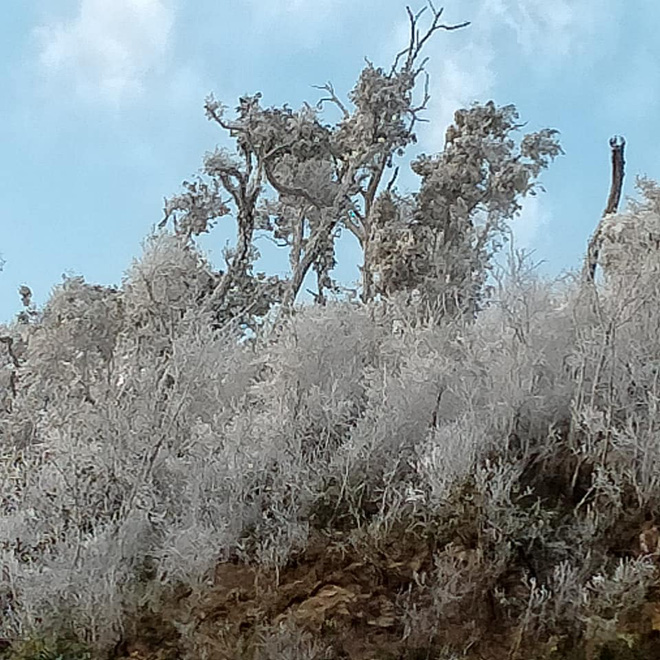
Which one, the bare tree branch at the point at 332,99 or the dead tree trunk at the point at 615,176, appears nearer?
the dead tree trunk at the point at 615,176

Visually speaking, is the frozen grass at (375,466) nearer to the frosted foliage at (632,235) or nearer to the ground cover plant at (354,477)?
the ground cover plant at (354,477)

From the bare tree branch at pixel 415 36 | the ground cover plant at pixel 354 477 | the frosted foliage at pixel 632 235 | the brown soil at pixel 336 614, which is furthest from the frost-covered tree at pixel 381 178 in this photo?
the brown soil at pixel 336 614

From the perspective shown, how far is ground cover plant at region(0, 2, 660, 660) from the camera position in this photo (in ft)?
8.84

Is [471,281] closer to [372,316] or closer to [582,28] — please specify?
[372,316]

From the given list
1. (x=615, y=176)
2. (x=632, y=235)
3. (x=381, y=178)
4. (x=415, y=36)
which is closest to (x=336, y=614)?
(x=632, y=235)

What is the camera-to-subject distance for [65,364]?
402cm

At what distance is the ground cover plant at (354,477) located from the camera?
270 centimetres

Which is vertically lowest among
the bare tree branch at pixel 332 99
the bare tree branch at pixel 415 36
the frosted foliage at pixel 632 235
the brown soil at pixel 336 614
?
the brown soil at pixel 336 614

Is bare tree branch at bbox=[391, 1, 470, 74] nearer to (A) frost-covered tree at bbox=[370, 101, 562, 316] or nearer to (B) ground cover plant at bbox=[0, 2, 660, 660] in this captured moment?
(A) frost-covered tree at bbox=[370, 101, 562, 316]

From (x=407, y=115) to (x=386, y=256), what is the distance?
776mm

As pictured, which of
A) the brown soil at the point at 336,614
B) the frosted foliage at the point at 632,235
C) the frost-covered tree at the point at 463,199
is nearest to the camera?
the brown soil at the point at 336,614

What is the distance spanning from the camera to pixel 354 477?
10.7 feet

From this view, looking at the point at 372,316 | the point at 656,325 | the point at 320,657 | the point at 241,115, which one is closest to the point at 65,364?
the point at 372,316

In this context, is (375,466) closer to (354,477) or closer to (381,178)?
(354,477)
